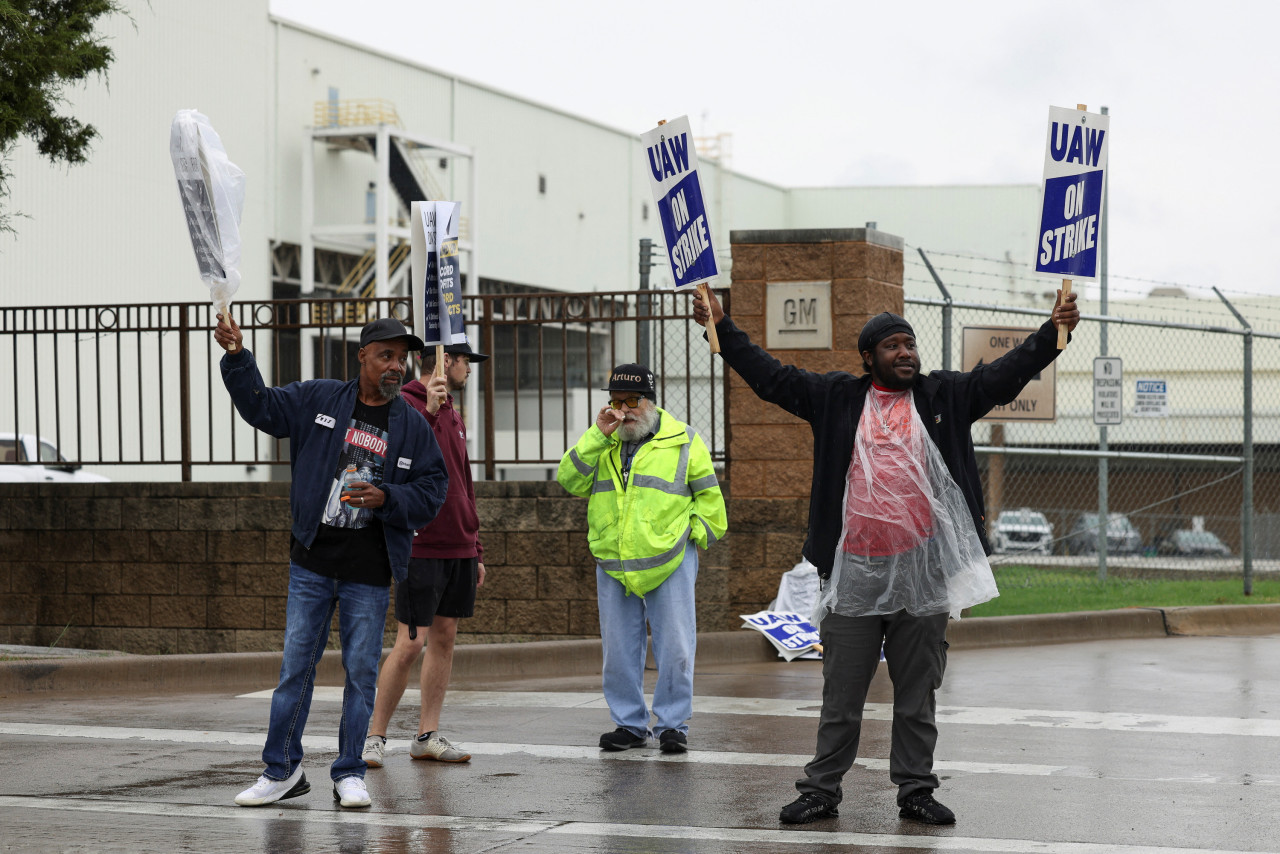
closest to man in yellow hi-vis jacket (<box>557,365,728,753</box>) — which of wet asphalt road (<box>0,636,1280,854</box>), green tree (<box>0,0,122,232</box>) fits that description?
wet asphalt road (<box>0,636,1280,854</box>)

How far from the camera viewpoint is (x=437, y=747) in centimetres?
695

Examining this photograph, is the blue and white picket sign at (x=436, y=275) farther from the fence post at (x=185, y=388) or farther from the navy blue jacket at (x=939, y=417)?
the fence post at (x=185, y=388)

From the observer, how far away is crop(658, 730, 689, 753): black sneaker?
23.3 feet

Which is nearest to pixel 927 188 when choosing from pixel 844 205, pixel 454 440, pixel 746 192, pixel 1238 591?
pixel 844 205

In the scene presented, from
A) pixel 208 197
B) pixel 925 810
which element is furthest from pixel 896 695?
pixel 208 197

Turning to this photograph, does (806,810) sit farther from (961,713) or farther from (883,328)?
(961,713)

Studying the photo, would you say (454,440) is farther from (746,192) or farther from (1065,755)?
(746,192)

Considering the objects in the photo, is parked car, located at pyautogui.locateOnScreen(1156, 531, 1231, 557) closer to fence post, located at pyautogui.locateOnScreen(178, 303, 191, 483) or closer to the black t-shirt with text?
fence post, located at pyautogui.locateOnScreen(178, 303, 191, 483)

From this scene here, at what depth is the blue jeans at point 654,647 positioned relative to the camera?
286 inches

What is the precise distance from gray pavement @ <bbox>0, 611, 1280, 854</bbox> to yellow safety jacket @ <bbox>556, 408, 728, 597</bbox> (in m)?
0.94

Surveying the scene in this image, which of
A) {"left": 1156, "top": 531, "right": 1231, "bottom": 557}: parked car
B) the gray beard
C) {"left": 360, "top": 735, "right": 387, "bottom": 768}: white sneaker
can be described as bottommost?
{"left": 1156, "top": 531, "right": 1231, "bottom": 557}: parked car

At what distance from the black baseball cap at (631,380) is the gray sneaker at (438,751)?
1.88m

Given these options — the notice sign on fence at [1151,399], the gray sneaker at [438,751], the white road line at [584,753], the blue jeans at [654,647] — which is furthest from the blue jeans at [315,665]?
the notice sign on fence at [1151,399]

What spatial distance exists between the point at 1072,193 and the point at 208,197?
146 inches
